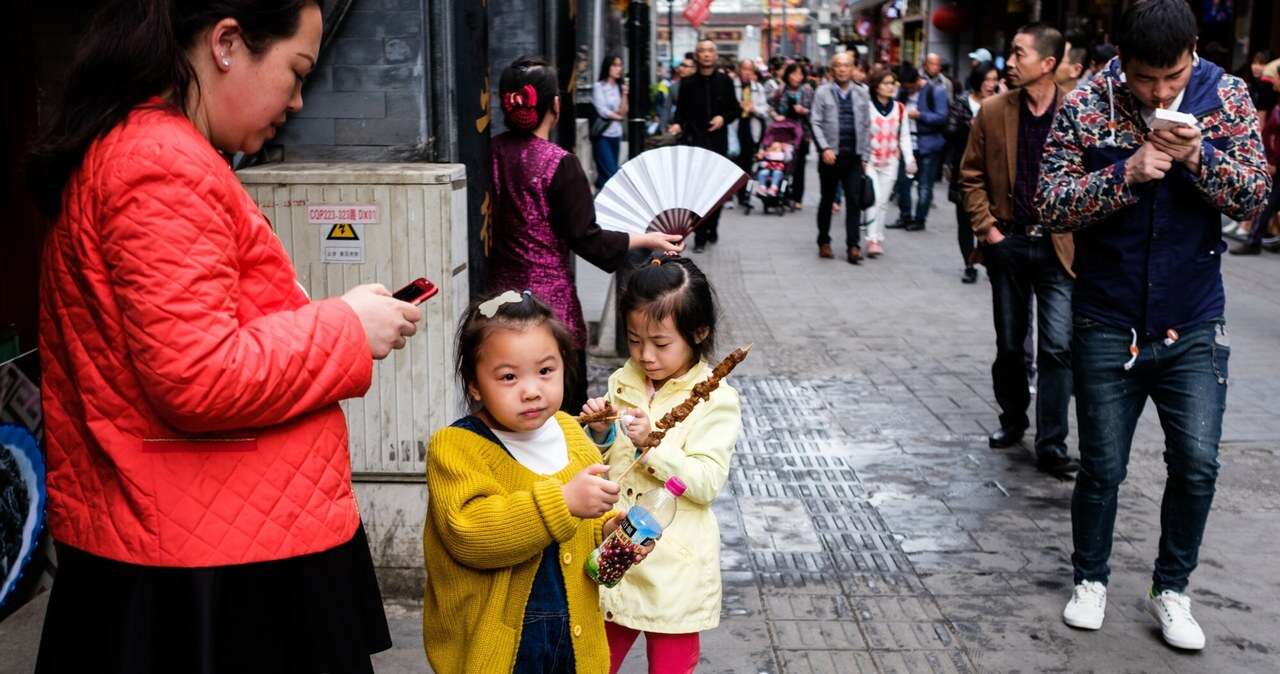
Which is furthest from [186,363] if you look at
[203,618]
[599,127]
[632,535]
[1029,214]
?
[599,127]

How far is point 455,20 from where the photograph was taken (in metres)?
4.87

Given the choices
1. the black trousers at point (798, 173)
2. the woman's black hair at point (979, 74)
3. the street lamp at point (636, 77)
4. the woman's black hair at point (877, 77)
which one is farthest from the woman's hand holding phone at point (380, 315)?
the black trousers at point (798, 173)

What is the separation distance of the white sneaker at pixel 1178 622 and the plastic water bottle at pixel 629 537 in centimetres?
218

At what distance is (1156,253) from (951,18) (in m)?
27.8

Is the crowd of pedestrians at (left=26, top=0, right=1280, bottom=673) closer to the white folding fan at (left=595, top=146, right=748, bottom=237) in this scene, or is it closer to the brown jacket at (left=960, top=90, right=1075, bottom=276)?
the white folding fan at (left=595, top=146, right=748, bottom=237)

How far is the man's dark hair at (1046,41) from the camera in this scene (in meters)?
6.18

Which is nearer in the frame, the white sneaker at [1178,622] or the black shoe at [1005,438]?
the white sneaker at [1178,622]

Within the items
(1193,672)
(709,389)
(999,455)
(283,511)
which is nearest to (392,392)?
(709,389)

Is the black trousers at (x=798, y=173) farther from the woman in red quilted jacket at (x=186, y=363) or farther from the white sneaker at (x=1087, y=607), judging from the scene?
the woman in red quilted jacket at (x=186, y=363)

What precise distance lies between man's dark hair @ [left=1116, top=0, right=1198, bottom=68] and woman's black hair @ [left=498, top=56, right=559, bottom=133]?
208 cm

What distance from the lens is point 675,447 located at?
315 centimetres

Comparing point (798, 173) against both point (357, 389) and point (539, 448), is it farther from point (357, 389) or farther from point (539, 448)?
point (357, 389)

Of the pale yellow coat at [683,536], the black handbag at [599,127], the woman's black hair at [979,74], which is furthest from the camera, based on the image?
the black handbag at [599,127]

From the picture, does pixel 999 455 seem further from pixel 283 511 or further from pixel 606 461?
pixel 283 511
